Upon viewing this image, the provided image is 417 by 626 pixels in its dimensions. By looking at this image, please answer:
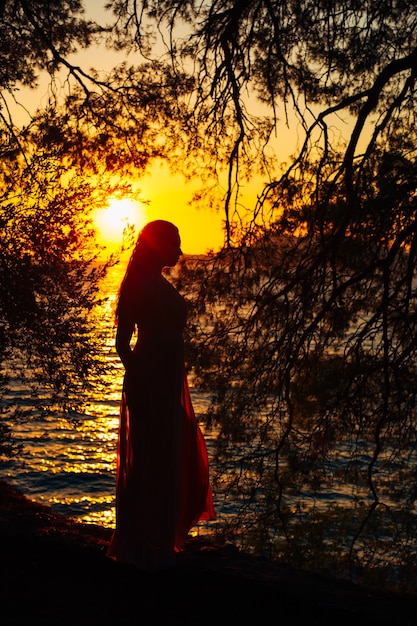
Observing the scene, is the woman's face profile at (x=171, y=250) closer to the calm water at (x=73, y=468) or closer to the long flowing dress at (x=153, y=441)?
the long flowing dress at (x=153, y=441)

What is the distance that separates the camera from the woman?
443 centimetres

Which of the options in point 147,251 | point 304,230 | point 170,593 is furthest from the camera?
point 304,230

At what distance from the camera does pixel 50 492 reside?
67.2 ft

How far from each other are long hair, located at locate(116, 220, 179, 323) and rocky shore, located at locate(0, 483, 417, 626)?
1722mm

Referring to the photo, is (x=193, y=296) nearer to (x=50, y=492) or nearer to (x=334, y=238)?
(x=334, y=238)

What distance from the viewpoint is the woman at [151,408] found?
4430 mm

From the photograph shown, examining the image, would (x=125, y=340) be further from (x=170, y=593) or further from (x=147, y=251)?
(x=170, y=593)

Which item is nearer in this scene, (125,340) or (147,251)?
(125,340)

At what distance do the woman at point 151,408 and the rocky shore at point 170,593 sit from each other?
189 mm

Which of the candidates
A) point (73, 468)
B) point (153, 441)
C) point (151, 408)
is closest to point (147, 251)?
point (151, 408)

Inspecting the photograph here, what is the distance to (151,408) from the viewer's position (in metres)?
4.53

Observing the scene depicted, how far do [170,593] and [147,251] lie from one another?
7.24 ft

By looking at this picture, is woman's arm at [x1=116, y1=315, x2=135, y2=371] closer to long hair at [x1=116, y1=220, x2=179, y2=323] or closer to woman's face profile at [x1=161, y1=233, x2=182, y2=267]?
long hair at [x1=116, y1=220, x2=179, y2=323]

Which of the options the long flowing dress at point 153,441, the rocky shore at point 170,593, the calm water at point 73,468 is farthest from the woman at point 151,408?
the calm water at point 73,468
